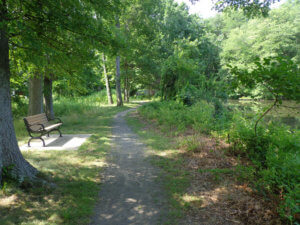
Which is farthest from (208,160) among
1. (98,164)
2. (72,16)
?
(72,16)

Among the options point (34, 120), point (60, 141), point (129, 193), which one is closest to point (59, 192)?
point (129, 193)

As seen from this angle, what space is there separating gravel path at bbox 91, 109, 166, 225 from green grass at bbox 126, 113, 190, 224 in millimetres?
174

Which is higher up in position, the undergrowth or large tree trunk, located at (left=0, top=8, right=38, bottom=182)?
large tree trunk, located at (left=0, top=8, right=38, bottom=182)

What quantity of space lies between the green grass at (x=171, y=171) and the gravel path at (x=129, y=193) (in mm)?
174

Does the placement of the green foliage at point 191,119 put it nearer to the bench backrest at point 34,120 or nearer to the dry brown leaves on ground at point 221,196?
the dry brown leaves on ground at point 221,196

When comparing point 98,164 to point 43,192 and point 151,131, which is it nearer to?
point 43,192

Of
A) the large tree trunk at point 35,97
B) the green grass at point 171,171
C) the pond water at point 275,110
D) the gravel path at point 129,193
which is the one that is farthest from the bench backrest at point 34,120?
the pond water at point 275,110

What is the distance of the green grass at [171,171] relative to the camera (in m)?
3.38

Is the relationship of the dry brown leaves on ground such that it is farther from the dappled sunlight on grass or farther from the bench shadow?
the bench shadow

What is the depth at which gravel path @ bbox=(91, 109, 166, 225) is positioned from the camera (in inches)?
124

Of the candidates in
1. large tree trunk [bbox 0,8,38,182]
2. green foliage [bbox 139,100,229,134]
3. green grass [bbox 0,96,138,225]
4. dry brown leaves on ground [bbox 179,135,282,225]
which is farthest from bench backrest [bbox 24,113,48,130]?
dry brown leaves on ground [bbox 179,135,282,225]

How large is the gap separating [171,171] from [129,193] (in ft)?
4.27

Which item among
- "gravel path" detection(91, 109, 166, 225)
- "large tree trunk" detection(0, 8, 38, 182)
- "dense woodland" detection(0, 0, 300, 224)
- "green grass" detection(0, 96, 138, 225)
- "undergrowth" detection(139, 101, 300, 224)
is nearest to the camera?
"undergrowth" detection(139, 101, 300, 224)

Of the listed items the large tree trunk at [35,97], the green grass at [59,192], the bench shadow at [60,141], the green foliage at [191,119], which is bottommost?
the green grass at [59,192]
